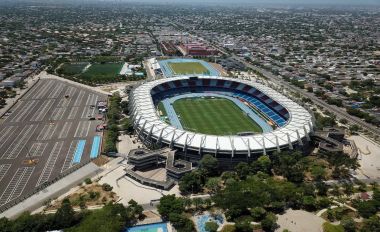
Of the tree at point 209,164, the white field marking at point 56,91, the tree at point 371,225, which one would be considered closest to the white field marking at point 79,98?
the white field marking at point 56,91

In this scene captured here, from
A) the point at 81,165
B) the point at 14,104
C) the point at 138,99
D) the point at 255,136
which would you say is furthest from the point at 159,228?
the point at 14,104

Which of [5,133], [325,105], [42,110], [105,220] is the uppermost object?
[105,220]

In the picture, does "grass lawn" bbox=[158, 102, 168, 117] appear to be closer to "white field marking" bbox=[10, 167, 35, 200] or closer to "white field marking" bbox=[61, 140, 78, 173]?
"white field marking" bbox=[61, 140, 78, 173]

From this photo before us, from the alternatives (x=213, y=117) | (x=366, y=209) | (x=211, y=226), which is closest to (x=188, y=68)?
(x=213, y=117)

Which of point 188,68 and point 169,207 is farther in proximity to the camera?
point 188,68

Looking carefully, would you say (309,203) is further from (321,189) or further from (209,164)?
(209,164)

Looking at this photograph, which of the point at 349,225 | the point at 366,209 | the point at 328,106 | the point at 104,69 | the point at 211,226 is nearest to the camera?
the point at 211,226

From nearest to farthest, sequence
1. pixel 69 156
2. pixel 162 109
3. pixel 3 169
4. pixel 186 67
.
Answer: pixel 3 169
pixel 69 156
pixel 162 109
pixel 186 67

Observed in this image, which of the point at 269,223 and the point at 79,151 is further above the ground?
the point at 269,223
